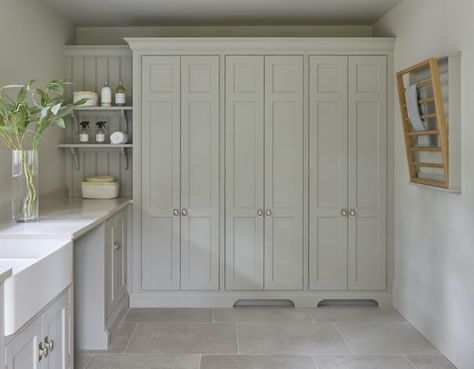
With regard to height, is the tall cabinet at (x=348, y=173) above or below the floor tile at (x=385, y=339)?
above

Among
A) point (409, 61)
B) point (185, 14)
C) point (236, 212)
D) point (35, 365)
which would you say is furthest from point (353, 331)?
point (185, 14)

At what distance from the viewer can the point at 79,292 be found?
340cm

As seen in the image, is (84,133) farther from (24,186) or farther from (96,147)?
(24,186)

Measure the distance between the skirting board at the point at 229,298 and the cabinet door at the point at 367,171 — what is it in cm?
9

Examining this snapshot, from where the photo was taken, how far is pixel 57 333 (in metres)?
2.46

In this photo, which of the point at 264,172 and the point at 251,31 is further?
the point at 251,31

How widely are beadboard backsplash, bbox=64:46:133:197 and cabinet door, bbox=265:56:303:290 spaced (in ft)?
4.30

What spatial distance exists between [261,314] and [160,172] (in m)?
1.45

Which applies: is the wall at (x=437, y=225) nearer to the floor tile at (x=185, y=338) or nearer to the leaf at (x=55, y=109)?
the floor tile at (x=185, y=338)

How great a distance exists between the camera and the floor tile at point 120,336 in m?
3.41

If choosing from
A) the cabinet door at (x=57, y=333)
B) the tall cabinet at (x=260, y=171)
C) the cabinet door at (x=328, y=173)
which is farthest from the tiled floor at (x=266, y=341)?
the cabinet door at (x=57, y=333)

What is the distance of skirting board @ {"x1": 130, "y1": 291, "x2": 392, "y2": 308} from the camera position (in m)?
4.31

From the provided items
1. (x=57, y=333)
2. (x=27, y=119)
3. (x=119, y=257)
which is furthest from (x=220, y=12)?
(x=57, y=333)

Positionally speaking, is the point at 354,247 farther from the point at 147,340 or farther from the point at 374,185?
the point at 147,340
